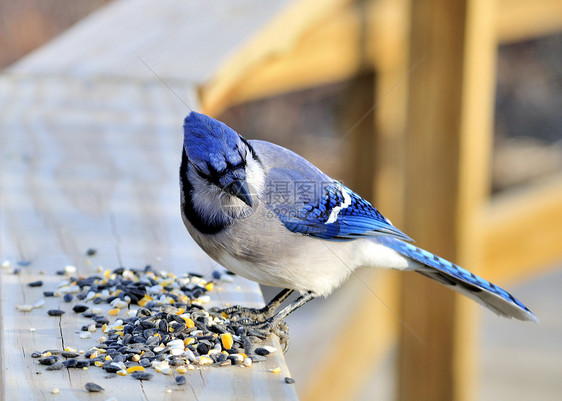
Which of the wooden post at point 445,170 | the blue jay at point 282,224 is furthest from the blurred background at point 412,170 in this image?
the blue jay at point 282,224

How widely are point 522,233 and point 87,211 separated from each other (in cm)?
188

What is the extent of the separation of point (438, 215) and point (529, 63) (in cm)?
471

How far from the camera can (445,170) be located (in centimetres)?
302

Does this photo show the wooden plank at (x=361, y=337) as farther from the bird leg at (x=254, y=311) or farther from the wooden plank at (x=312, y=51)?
the bird leg at (x=254, y=311)

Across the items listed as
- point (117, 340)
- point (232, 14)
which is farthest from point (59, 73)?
point (117, 340)

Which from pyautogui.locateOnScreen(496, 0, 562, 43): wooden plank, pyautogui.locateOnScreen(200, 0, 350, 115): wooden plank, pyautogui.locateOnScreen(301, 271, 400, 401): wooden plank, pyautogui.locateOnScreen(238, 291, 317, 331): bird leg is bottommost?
pyautogui.locateOnScreen(301, 271, 400, 401): wooden plank

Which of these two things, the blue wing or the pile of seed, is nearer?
the pile of seed

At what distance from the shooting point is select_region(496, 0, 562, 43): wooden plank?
413cm

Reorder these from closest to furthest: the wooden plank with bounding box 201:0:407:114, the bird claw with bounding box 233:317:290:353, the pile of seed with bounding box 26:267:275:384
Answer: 1. the pile of seed with bounding box 26:267:275:384
2. the bird claw with bounding box 233:317:290:353
3. the wooden plank with bounding box 201:0:407:114

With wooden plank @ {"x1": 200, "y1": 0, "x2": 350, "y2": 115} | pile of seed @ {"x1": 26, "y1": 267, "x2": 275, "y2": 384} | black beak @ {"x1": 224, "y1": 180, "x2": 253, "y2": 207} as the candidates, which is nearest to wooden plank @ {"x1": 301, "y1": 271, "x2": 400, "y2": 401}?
wooden plank @ {"x1": 200, "y1": 0, "x2": 350, "y2": 115}

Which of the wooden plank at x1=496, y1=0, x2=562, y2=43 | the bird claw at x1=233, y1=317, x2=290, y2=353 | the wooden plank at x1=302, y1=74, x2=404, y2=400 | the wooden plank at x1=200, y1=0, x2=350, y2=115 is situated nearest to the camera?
the bird claw at x1=233, y1=317, x2=290, y2=353

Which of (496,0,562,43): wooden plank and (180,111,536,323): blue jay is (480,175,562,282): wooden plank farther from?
(180,111,536,323): blue jay

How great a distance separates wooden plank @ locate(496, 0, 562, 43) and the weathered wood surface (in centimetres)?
152

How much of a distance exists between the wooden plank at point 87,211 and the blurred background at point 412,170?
0.31 meters
